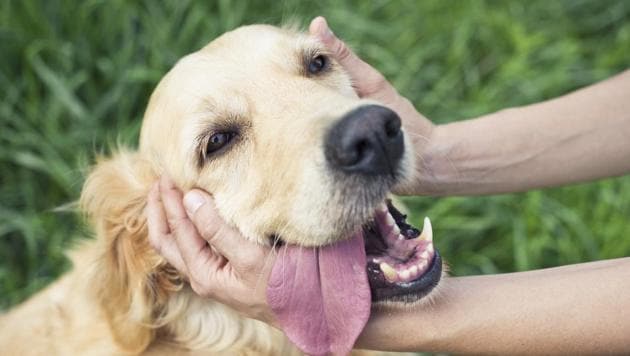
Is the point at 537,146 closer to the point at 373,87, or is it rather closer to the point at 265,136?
the point at 373,87

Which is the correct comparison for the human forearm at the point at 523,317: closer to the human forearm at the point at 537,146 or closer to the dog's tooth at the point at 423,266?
the dog's tooth at the point at 423,266

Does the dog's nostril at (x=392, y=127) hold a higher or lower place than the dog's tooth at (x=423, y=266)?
higher

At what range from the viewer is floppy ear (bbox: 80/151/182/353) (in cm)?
275

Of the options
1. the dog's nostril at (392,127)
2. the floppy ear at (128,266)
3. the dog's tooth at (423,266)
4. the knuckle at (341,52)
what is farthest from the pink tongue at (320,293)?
the knuckle at (341,52)

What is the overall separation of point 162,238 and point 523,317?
1271 mm

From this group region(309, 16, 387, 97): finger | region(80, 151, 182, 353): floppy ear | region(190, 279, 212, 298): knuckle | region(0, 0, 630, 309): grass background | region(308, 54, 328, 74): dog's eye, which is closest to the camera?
region(190, 279, 212, 298): knuckle

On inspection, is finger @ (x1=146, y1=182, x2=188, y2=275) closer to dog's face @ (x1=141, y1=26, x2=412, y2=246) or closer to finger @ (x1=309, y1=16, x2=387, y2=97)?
dog's face @ (x1=141, y1=26, x2=412, y2=246)

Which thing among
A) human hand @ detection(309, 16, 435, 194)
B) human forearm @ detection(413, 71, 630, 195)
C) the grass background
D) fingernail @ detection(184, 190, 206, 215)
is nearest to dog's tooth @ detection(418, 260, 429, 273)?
human hand @ detection(309, 16, 435, 194)

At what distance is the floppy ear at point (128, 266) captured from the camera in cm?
275

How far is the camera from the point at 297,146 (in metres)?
2.42

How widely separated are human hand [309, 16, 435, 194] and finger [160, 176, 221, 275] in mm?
866

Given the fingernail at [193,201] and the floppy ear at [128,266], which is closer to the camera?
the fingernail at [193,201]

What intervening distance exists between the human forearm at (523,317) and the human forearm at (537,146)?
730mm

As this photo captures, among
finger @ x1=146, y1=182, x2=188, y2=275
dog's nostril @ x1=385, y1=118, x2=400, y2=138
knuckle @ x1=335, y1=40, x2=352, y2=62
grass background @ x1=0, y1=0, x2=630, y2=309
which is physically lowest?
grass background @ x1=0, y1=0, x2=630, y2=309
